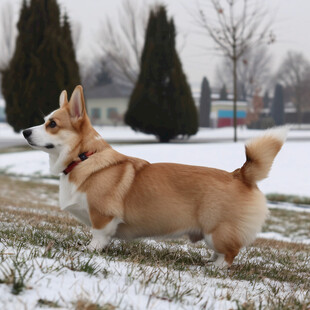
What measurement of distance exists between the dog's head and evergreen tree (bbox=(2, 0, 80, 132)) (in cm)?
1799

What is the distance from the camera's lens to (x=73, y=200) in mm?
3498

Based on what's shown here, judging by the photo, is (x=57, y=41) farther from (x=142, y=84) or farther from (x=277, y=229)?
(x=277, y=229)

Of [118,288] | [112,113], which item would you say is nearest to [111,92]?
[112,113]

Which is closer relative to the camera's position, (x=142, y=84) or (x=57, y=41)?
(x=57, y=41)

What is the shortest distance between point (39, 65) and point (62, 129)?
61.8 ft

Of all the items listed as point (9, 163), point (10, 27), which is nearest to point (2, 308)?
point (9, 163)

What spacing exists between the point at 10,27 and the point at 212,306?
1674 inches

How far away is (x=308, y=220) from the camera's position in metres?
8.98

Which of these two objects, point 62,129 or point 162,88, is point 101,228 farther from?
point 162,88

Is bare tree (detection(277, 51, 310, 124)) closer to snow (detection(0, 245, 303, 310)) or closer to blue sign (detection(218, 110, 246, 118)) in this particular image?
blue sign (detection(218, 110, 246, 118))

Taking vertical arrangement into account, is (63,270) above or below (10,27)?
below

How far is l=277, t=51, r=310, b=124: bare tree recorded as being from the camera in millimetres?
63375

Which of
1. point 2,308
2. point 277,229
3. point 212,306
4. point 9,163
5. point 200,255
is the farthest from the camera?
point 9,163

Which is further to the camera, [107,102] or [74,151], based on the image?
[107,102]
